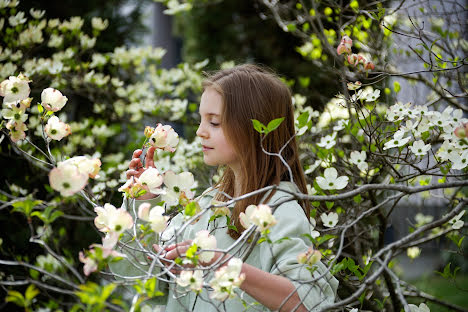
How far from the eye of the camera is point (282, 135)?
52.5 inches

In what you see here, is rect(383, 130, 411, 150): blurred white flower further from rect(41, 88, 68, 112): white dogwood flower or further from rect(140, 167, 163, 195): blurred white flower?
rect(41, 88, 68, 112): white dogwood flower

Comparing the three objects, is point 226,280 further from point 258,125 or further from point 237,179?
point 237,179

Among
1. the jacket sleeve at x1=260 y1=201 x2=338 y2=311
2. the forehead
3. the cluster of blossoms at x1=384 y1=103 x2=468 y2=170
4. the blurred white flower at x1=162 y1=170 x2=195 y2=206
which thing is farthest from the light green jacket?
the cluster of blossoms at x1=384 y1=103 x2=468 y2=170

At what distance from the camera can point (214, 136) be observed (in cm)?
127

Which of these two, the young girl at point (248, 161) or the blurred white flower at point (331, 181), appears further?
the blurred white flower at point (331, 181)

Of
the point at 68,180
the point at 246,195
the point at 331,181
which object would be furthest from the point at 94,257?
the point at 331,181

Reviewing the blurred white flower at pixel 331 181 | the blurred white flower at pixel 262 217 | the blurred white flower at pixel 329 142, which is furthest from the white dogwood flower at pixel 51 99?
the blurred white flower at pixel 329 142

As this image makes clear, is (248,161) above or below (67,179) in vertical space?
below

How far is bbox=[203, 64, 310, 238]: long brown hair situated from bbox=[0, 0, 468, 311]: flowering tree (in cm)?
8

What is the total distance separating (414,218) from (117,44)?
1977 millimetres

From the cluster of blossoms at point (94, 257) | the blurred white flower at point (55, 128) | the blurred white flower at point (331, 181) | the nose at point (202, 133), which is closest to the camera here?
the cluster of blossoms at point (94, 257)

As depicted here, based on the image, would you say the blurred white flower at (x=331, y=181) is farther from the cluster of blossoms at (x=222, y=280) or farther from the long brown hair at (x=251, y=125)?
the cluster of blossoms at (x=222, y=280)

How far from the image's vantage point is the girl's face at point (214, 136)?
1.27 metres

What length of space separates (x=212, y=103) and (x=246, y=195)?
1.63 ft
